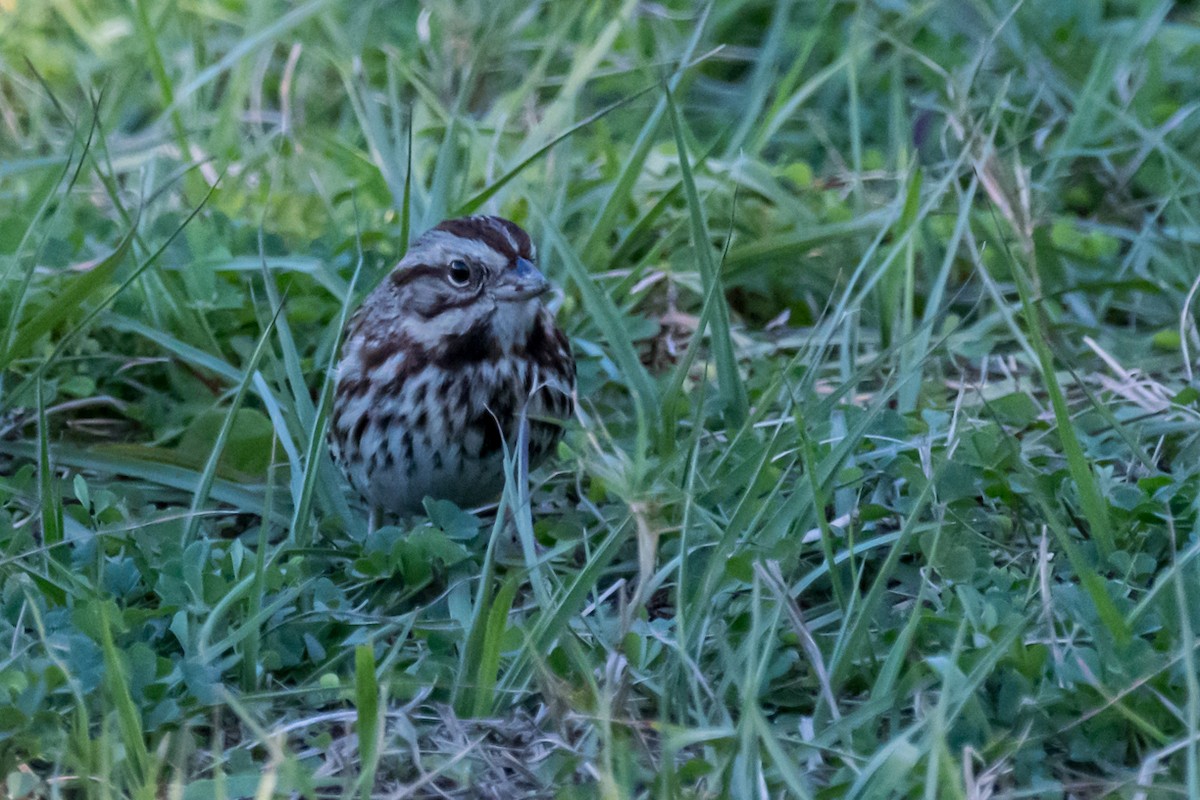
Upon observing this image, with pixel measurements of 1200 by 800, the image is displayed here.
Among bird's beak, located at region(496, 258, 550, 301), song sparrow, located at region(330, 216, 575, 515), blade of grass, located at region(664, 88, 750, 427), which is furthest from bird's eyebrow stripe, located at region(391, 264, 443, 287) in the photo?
blade of grass, located at region(664, 88, 750, 427)

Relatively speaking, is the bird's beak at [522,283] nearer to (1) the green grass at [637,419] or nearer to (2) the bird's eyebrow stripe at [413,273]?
(2) the bird's eyebrow stripe at [413,273]

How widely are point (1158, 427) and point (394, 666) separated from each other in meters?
1.71

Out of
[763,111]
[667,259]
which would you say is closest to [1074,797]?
Result: [667,259]

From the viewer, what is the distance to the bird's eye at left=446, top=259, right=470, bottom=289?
339cm

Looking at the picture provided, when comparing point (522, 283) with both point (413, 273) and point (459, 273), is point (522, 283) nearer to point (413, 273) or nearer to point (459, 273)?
point (459, 273)

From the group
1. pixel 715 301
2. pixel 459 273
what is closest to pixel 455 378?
pixel 459 273

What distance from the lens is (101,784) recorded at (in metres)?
2.31

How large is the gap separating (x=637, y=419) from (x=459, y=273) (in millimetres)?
586

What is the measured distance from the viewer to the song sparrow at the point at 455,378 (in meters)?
3.33

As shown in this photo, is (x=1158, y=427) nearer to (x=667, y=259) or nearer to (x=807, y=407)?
(x=807, y=407)

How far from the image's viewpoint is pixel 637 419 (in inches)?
147

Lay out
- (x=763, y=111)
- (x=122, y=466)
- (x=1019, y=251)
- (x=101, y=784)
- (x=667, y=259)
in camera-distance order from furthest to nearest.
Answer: (x=763, y=111) → (x=667, y=259) → (x=1019, y=251) → (x=122, y=466) → (x=101, y=784)

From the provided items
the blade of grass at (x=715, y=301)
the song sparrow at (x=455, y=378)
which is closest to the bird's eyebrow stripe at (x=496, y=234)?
the song sparrow at (x=455, y=378)

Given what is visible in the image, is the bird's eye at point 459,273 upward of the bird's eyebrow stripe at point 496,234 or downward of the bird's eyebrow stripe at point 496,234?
downward
